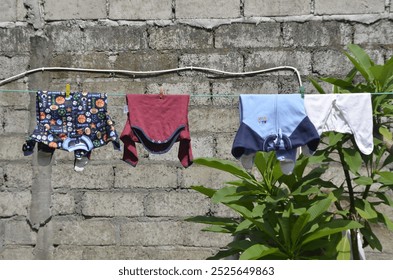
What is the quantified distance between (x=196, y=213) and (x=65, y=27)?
1583mm

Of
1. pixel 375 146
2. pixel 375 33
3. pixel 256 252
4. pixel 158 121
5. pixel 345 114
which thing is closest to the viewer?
pixel 256 252

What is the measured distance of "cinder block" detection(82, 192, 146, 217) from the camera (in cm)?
486

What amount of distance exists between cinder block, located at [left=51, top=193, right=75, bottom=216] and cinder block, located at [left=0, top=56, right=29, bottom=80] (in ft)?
2.96

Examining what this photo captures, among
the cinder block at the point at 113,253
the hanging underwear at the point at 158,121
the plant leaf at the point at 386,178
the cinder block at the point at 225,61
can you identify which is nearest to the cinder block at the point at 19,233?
the cinder block at the point at 113,253

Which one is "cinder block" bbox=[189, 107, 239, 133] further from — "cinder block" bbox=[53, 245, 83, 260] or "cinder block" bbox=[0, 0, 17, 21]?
"cinder block" bbox=[0, 0, 17, 21]

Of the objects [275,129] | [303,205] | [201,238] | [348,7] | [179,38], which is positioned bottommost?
[201,238]

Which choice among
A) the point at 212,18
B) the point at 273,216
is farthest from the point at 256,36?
the point at 273,216

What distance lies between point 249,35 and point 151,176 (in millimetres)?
1175

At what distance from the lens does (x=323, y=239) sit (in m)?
3.95

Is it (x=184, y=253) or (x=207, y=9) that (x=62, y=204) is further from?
(x=207, y=9)

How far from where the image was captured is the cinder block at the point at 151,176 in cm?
486

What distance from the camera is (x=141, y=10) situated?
16.1 feet

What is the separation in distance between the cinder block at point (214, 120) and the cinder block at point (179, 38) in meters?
0.45

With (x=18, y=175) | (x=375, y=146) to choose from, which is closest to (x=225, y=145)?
(x=375, y=146)
